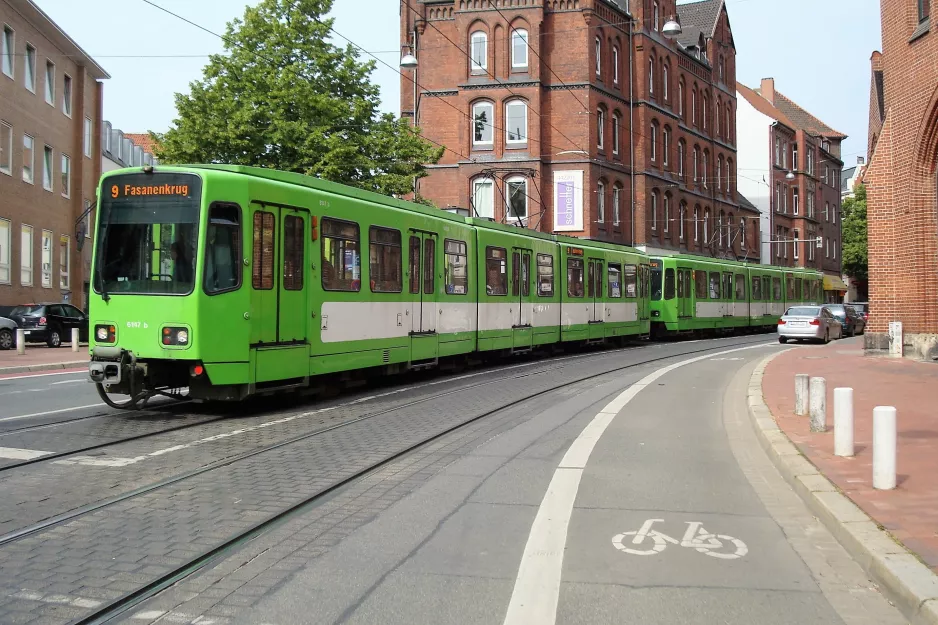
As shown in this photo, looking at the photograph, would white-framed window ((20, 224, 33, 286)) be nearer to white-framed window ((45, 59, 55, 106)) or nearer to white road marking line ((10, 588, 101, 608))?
white-framed window ((45, 59, 55, 106))

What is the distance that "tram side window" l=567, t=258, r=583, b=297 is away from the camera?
2489 cm

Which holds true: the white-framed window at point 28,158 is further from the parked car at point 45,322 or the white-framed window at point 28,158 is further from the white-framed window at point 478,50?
the white-framed window at point 478,50

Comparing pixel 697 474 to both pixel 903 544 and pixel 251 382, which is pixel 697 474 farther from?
pixel 251 382

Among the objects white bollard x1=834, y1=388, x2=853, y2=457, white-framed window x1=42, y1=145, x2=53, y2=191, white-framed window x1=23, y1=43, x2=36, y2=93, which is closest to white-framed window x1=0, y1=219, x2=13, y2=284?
white-framed window x1=42, y1=145, x2=53, y2=191

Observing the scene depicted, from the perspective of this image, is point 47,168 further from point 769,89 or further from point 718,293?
point 769,89

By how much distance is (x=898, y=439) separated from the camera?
8.98 meters

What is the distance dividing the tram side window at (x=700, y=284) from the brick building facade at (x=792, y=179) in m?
32.9

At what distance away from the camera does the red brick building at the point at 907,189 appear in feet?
63.9

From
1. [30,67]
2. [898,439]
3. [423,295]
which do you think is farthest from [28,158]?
[898,439]

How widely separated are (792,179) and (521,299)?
5719 centimetres

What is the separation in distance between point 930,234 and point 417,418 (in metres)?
14.0

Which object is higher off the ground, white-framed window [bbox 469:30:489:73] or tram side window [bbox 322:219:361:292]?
white-framed window [bbox 469:30:489:73]

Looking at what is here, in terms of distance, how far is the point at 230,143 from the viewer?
3147 centimetres

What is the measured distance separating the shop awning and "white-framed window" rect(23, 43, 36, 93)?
61.6 metres
